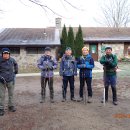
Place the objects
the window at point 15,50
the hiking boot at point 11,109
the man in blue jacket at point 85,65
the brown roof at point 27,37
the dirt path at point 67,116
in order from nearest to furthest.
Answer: the dirt path at point 67,116, the hiking boot at point 11,109, the man in blue jacket at point 85,65, the brown roof at point 27,37, the window at point 15,50

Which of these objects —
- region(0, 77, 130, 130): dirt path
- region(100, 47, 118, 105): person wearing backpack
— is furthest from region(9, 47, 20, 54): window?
region(100, 47, 118, 105): person wearing backpack

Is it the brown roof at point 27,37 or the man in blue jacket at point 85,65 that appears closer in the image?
the man in blue jacket at point 85,65

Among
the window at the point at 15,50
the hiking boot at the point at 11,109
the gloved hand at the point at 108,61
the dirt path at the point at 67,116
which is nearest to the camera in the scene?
the dirt path at the point at 67,116

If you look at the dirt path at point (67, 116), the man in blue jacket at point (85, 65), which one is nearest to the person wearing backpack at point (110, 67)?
the man in blue jacket at point (85, 65)

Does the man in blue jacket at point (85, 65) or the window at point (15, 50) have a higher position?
the window at point (15, 50)

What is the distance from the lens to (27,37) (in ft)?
83.0

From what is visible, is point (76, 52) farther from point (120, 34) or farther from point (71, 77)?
point (71, 77)

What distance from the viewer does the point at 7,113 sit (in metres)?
6.83

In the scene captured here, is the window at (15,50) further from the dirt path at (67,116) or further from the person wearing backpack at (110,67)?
the person wearing backpack at (110,67)

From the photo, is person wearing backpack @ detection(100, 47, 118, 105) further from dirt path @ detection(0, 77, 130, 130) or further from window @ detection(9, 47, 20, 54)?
window @ detection(9, 47, 20, 54)

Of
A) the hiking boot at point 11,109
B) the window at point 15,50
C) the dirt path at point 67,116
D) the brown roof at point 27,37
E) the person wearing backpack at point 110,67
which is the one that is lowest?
the dirt path at point 67,116

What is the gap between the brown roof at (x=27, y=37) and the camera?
2342cm

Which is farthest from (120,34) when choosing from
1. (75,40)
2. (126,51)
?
(75,40)

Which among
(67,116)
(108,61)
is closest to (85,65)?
(108,61)
